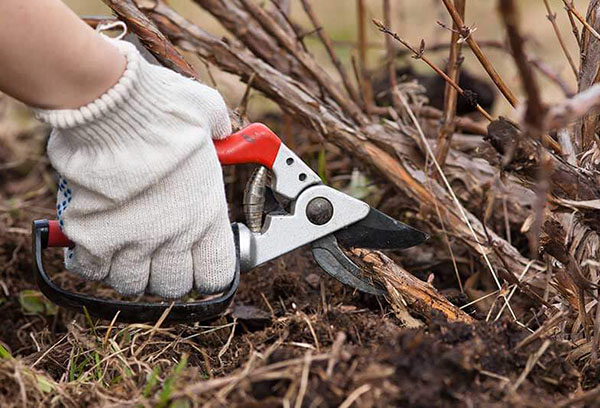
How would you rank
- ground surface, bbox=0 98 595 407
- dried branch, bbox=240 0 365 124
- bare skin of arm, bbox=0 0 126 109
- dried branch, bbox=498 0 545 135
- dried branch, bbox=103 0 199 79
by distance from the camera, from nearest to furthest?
dried branch, bbox=498 0 545 135 < ground surface, bbox=0 98 595 407 < bare skin of arm, bbox=0 0 126 109 < dried branch, bbox=103 0 199 79 < dried branch, bbox=240 0 365 124

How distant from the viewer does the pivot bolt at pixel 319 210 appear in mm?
1562

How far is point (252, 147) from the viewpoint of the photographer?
154 cm

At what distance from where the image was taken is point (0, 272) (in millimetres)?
2061

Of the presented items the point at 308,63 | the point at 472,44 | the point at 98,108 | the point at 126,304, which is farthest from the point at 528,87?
the point at 308,63

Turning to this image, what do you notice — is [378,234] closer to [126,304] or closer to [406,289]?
[406,289]

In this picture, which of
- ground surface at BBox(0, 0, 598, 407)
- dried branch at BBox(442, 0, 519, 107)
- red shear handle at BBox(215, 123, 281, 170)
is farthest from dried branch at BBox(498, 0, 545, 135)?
red shear handle at BBox(215, 123, 281, 170)

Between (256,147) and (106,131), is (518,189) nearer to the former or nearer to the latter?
(256,147)

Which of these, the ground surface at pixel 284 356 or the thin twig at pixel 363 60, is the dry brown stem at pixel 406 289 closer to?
the ground surface at pixel 284 356

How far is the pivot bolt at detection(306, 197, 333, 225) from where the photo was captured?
1.56 metres

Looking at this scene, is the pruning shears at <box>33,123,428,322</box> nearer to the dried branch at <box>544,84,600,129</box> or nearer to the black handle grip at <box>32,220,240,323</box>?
the black handle grip at <box>32,220,240,323</box>

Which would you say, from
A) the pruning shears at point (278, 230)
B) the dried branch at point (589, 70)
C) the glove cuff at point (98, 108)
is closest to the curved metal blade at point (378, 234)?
the pruning shears at point (278, 230)

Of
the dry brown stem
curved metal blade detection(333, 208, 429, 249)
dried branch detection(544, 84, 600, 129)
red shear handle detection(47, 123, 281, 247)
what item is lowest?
the dry brown stem

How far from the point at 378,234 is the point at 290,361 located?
50 cm

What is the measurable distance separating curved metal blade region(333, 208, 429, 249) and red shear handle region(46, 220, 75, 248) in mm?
529
